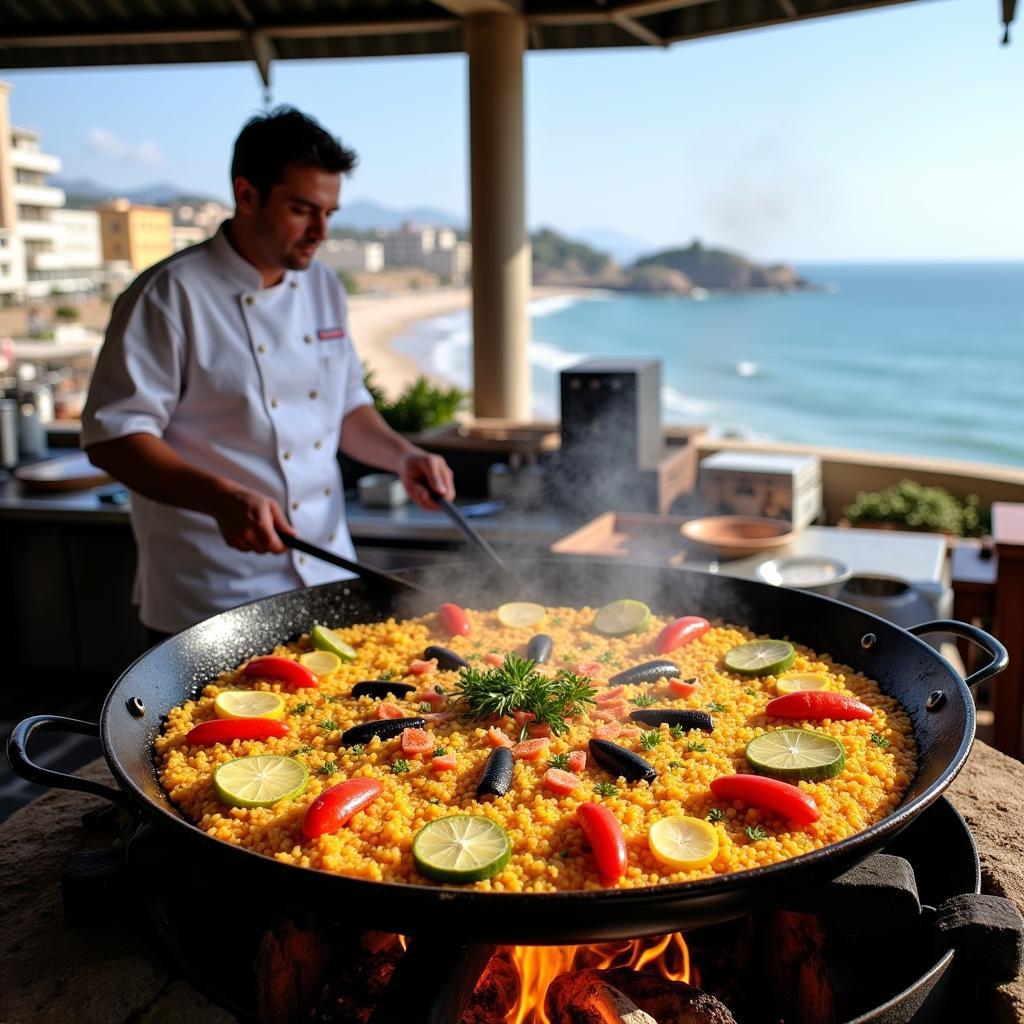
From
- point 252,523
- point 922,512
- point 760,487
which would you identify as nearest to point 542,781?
point 252,523

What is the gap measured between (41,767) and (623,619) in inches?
48.5

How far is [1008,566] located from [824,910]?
2.51 meters

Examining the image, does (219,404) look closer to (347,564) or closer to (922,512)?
(347,564)

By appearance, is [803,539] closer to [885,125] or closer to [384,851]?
[384,851]

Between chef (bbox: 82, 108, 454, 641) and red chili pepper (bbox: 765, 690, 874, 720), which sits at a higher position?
chef (bbox: 82, 108, 454, 641)

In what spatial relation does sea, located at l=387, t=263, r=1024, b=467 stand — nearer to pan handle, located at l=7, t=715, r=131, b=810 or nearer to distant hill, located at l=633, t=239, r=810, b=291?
distant hill, located at l=633, t=239, r=810, b=291

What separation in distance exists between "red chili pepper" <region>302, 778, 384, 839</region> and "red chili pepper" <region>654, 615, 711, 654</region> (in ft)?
2.69

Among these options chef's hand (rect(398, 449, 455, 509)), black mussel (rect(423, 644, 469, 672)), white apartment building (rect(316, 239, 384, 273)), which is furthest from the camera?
white apartment building (rect(316, 239, 384, 273))

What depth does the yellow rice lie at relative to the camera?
1.27m

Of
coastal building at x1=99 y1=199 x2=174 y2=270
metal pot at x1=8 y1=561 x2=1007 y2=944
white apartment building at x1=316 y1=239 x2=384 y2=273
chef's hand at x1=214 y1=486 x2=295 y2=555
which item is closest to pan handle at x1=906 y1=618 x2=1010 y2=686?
metal pot at x1=8 y1=561 x2=1007 y2=944

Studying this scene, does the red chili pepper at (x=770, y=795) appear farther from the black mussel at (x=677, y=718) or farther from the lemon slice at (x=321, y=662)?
the lemon slice at (x=321, y=662)

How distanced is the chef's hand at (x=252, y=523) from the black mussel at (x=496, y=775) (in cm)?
80

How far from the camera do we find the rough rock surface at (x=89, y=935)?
1.29 metres

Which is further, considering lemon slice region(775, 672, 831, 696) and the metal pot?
lemon slice region(775, 672, 831, 696)
